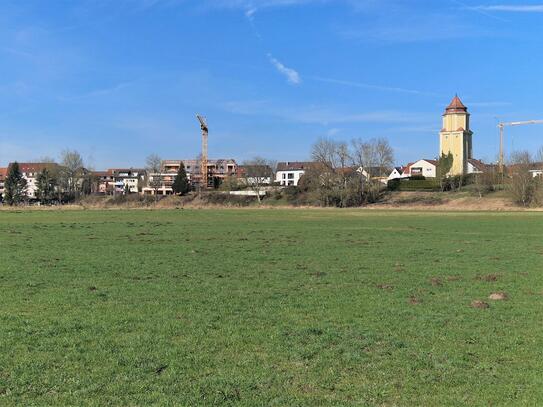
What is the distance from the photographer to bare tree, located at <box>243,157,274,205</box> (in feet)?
481

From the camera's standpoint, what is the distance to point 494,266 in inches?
786

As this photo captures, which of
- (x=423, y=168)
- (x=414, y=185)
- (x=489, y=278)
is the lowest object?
(x=489, y=278)

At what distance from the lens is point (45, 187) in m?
147

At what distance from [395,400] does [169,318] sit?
18.9 ft

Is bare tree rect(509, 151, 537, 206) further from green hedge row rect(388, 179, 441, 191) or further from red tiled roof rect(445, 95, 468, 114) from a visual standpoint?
red tiled roof rect(445, 95, 468, 114)

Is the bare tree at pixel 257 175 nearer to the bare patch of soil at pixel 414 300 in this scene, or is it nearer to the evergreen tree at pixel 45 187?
the evergreen tree at pixel 45 187

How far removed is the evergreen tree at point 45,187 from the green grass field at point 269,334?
449ft

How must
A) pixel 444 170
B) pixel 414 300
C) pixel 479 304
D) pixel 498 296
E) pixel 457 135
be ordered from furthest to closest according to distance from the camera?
1. pixel 457 135
2. pixel 444 170
3. pixel 498 296
4. pixel 414 300
5. pixel 479 304

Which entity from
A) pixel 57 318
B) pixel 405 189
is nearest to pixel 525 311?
pixel 57 318

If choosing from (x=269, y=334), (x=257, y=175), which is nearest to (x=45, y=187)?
(x=257, y=175)

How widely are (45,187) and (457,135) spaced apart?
116 m

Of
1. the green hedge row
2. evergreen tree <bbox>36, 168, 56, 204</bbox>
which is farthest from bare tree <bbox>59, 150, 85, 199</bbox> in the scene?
the green hedge row

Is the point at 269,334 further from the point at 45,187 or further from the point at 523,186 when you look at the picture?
the point at 45,187

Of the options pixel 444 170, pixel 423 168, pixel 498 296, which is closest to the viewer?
pixel 498 296
